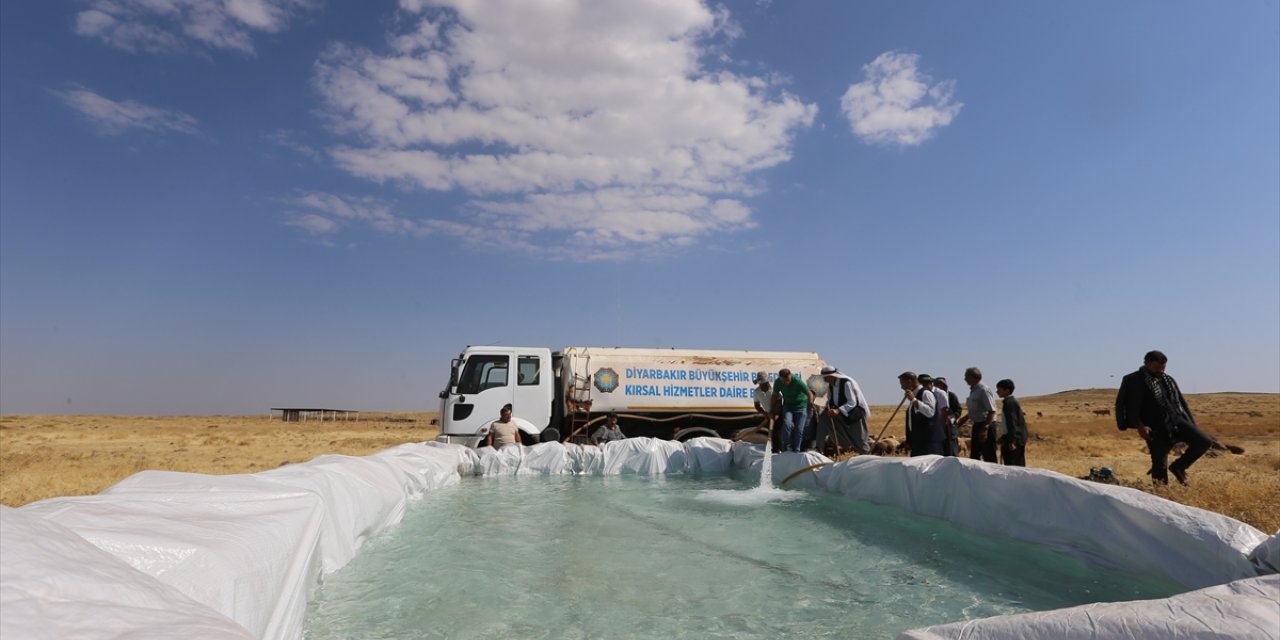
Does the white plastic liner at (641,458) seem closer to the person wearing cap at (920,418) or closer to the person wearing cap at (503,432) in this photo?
the person wearing cap at (503,432)

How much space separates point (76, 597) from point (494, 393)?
33.1 feet

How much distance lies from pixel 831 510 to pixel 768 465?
6.63 feet

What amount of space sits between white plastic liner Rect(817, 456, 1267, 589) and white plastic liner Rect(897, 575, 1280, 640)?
1.84 metres

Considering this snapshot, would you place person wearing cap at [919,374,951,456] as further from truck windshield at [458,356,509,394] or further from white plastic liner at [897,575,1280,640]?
truck windshield at [458,356,509,394]

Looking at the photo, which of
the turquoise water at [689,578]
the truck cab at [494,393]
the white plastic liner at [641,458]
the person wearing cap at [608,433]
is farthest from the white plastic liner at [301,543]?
the person wearing cap at [608,433]

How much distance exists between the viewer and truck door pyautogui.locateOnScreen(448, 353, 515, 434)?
36.4 feet

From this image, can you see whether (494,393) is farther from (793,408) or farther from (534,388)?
(793,408)

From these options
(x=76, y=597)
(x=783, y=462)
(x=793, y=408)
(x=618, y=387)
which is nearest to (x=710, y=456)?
(x=793, y=408)

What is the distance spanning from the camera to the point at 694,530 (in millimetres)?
5797

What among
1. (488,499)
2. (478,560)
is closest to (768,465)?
(488,499)

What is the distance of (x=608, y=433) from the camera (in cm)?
1154

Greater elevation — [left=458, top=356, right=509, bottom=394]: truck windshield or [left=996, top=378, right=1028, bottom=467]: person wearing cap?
[left=458, top=356, right=509, bottom=394]: truck windshield

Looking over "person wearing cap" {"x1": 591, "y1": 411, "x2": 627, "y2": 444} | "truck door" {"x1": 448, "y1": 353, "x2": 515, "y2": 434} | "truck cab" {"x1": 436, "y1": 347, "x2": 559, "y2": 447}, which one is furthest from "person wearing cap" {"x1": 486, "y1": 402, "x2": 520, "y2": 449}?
"person wearing cap" {"x1": 591, "y1": 411, "x2": 627, "y2": 444}

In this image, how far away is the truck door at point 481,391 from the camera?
1109 cm
